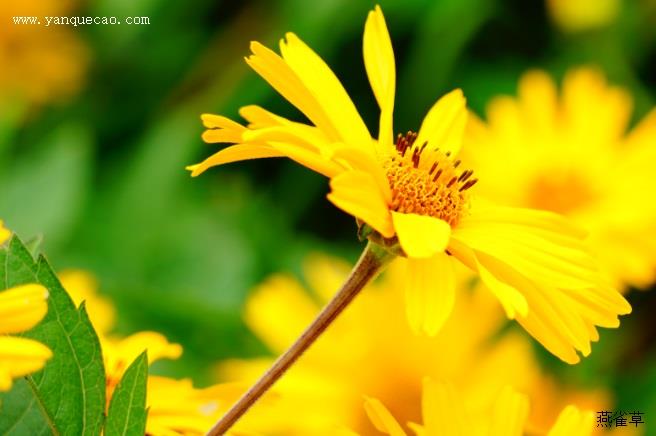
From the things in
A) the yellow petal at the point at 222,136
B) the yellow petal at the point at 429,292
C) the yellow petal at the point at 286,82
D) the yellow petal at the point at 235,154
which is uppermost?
the yellow petal at the point at 286,82

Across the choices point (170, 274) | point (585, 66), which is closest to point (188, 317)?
point (170, 274)

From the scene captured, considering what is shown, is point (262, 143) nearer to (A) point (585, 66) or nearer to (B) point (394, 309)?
(B) point (394, 309)

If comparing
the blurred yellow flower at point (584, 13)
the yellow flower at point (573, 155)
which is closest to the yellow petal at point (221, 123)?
the yellow flower at point (573, 155)

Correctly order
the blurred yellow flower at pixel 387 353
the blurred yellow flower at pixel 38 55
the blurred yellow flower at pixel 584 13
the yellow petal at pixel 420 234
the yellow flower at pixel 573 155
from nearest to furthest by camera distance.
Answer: the yellow petal at pixel 420 234 → the blurred yellow flower at pixel 387 353 → the yellow flower at pixel 573 155 → the blurred yellow flower at pixel 584 13 → the blurred yellow flower at pixel 38 55

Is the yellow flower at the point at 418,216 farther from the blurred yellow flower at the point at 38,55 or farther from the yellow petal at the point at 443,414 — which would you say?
the blurred yellow flower at the point at 38,55

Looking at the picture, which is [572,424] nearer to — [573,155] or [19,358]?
[19,358]

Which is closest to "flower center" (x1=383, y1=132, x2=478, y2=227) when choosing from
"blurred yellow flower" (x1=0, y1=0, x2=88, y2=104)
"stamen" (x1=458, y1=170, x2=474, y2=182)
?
"stamen" (x1=458, y1=170, x2=474, y2=182)
